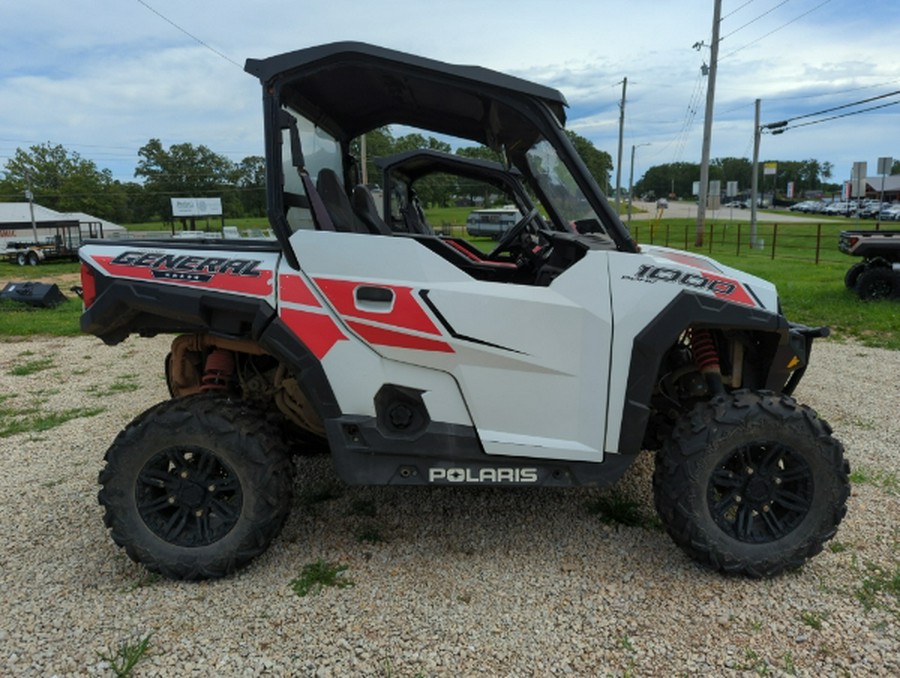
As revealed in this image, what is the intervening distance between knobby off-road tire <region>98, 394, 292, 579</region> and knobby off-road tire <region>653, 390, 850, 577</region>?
5.97 feet

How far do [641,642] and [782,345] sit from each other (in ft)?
5.06

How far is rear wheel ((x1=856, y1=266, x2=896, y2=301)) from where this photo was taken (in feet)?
34.2

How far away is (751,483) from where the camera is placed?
9.67ft

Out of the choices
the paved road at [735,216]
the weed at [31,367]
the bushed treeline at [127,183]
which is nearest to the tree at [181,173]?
the bushed treeline at [127,183]

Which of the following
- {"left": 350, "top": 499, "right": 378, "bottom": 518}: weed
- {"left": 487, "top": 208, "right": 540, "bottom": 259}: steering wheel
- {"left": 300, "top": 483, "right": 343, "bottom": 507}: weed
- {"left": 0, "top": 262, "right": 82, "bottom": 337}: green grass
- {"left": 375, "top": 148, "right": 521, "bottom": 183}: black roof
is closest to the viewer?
{"left": 350, "top": 499, "right": 378, "bottom": 518}: weed

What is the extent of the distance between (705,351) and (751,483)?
66cm

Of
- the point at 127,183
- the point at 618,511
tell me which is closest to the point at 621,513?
the point at 618,511

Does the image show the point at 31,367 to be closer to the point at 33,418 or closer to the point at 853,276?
the point at 33,418

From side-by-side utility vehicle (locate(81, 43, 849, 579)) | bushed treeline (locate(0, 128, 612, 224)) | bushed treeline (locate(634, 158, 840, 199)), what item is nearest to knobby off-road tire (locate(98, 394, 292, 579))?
side-by-side utility vehicle (locate(81, 43, 849, 579))

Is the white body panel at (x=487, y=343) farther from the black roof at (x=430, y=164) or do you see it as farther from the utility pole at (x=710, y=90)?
the utility pole at (x=710, y=90)

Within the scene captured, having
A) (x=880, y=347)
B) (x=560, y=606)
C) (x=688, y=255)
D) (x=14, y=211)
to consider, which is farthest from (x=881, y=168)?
(x=14, y=211)

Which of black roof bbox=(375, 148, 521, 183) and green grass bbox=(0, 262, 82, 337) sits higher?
black roof bbox=(375, 148, 521, 183)

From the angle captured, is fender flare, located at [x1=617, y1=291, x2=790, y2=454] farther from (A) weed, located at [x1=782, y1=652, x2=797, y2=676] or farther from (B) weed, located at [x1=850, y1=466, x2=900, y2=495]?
(B) weed, located at [x1=850, y1=466, x2=900, y2=495]

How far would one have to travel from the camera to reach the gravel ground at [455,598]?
2451 mm
